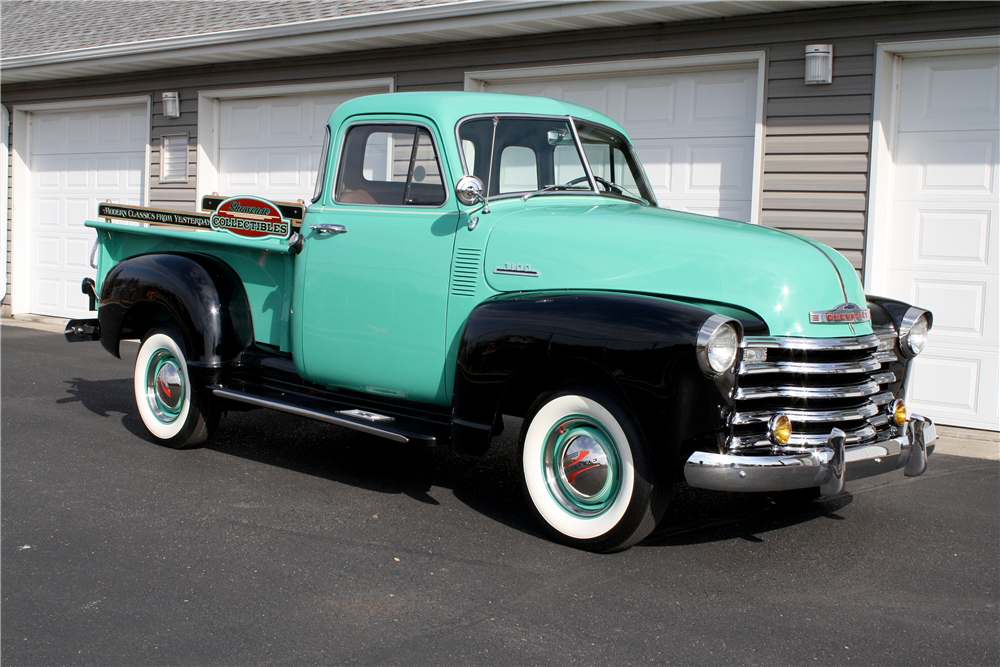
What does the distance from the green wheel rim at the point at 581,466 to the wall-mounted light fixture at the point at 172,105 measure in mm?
9053

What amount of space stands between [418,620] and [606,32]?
6.41 m

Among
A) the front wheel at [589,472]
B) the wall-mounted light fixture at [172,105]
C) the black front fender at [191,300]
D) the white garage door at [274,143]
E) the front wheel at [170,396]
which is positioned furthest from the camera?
the wall-mounted light fixture at [172,105]

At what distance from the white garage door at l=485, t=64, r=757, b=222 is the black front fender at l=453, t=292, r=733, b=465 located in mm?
4313

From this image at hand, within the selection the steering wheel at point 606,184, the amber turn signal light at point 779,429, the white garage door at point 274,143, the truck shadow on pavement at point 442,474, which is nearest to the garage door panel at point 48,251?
the white garage door at point 274,143

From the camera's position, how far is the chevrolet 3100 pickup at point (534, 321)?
Answer: 12.5 feet

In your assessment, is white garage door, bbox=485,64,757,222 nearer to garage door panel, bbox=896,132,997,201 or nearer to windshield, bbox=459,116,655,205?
garage door panel, bbox=896,132,997,201

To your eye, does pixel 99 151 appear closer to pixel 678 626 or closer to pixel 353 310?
pixel 353 310

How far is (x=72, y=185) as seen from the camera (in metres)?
12.9

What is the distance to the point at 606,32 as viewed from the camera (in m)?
8.35

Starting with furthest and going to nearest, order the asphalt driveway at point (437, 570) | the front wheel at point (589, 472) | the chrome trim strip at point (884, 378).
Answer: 1. the chrome trim strip at point (884, 378)
2. the front wheel at point (589, 472)
3. the asphalt driveway at point (437, 570)

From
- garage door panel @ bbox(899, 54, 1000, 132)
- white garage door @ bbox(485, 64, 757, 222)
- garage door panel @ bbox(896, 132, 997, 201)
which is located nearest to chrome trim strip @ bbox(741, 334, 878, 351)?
garage door panel @ bbox(896, 132, 997, 201)

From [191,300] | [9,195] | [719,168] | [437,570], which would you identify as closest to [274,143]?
[9,195]

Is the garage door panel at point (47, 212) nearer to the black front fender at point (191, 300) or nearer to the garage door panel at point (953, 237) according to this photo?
the black front fender at point (191, 300)

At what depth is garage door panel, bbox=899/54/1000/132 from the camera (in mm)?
6926
